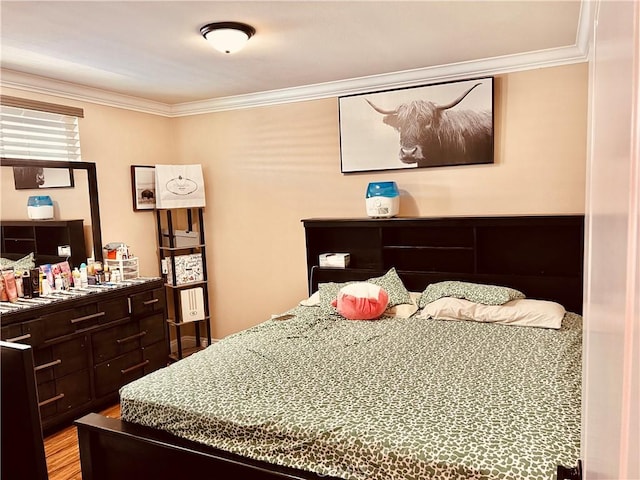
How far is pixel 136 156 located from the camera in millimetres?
4418

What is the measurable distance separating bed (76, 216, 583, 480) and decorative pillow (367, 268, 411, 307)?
0.85 ft

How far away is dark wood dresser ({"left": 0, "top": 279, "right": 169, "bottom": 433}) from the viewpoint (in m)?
3.04

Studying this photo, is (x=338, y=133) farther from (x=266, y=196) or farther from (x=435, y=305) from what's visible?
(x=435, y=305)

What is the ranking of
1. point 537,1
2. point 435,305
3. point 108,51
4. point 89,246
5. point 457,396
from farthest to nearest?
point 89,246 < point 435,305 < point 108,51 < point 537,1 < point 457,396

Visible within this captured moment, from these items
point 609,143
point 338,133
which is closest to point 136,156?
point 338,133

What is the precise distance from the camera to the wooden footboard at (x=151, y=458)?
182cm

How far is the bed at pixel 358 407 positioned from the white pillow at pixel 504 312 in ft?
0.14

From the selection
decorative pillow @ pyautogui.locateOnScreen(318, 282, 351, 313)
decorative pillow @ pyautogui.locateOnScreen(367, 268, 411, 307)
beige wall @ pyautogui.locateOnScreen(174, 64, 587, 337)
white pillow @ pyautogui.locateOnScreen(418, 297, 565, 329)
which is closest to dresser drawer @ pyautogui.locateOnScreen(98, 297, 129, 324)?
beige wall @ pyautogui.locateOnScreen(174, 64, 587, 337)

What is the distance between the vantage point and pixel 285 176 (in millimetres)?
4398

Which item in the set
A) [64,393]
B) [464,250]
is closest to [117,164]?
[64,393]

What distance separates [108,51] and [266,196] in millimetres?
1902

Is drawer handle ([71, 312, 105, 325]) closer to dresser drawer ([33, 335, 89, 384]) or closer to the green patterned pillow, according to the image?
dresser drawer ([33, 335, 89, 384])

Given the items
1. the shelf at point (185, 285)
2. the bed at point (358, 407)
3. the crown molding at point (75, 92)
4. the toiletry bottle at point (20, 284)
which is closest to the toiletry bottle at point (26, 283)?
the toiletry bottle at point (20, 284)

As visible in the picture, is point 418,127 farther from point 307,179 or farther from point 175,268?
point 175,268
